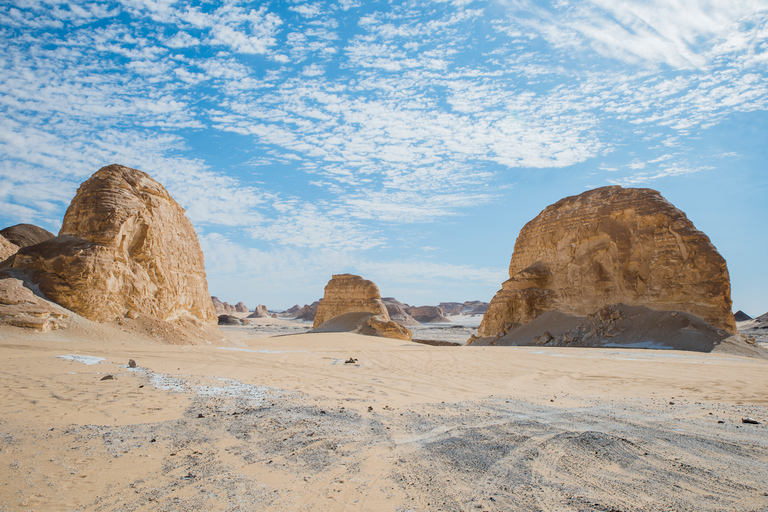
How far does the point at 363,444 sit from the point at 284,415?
111cm

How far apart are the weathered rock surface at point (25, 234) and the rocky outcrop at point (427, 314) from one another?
49255 mm

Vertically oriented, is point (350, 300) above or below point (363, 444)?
above

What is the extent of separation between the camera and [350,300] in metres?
30.4

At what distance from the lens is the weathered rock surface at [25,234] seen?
2297 centimetres

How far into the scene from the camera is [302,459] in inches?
112

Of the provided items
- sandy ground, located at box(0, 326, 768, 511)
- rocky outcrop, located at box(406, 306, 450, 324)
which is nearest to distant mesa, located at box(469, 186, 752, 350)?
sandy ground, located at box(0, 326, 768, 511)

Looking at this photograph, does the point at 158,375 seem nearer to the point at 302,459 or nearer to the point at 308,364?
the point at 308,364

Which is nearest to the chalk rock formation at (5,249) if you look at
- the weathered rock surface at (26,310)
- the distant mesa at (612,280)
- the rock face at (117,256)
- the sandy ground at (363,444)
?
the rock face at (117,256)

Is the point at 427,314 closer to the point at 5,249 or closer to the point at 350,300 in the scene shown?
the point at 350,300

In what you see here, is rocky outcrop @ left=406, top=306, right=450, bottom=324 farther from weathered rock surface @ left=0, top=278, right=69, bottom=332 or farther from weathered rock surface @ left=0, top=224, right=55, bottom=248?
weathered rock surface @ left=0, top=278, right=69, bottom=332

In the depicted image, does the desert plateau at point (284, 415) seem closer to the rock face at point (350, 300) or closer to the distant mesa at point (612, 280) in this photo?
the distant mesa at point (612, 280)

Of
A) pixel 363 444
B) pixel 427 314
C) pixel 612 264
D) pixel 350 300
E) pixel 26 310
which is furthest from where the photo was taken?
pixel 427 314

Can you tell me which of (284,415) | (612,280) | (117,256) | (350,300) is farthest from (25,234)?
(612,280)

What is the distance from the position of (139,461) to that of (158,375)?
12.1 feet
